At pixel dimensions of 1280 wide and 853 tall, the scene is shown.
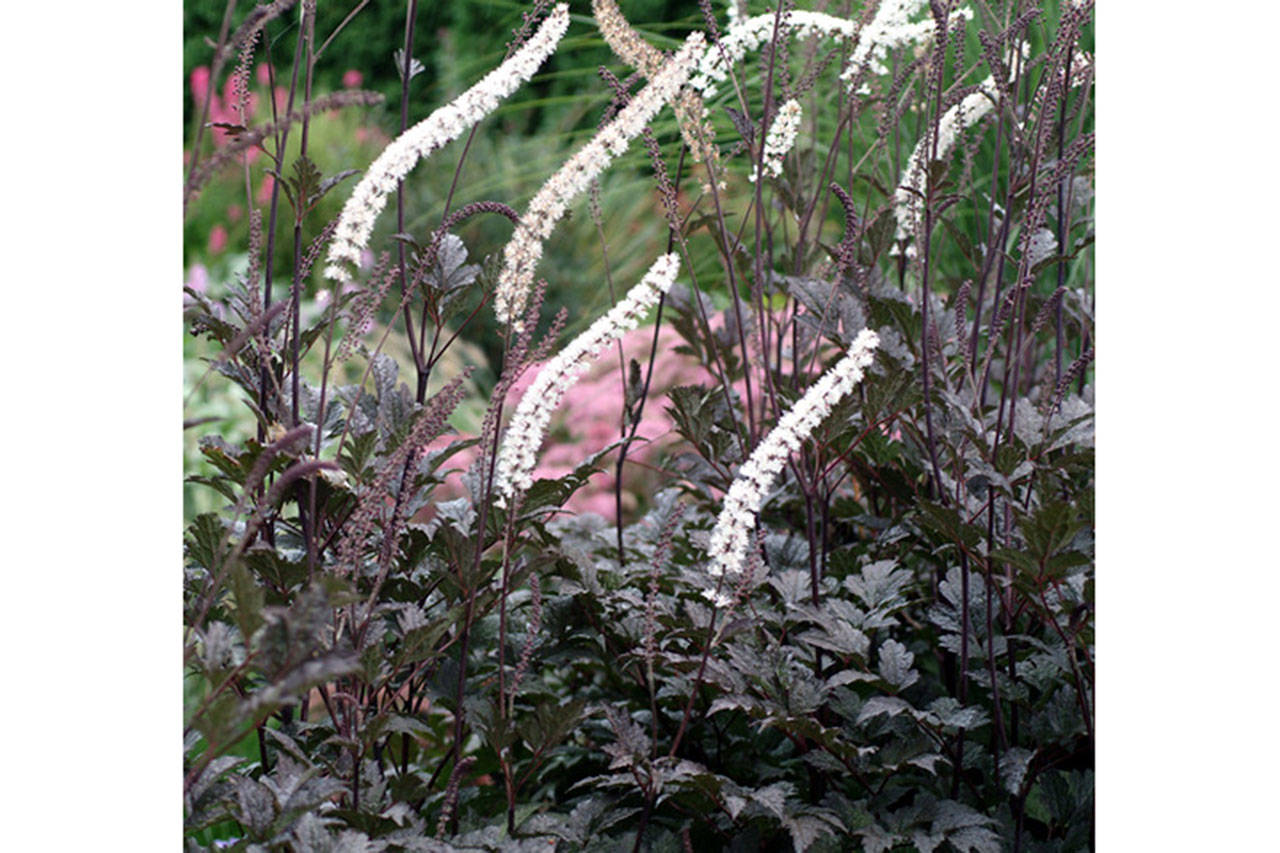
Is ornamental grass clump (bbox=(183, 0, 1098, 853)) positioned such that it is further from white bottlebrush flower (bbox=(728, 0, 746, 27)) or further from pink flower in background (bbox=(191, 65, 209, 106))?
pink flower in background (bbox=(191, 65, 209, 106))

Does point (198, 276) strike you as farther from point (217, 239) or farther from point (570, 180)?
point (570, 180)

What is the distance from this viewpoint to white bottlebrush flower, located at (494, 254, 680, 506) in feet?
3.10

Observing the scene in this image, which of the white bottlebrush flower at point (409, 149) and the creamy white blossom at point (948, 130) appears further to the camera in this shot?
the creamy white blossom at point (948, 130)

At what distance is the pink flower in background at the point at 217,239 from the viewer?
10.4ft

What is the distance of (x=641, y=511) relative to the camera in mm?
3186

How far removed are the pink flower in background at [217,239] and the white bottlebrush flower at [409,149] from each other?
2368 mm

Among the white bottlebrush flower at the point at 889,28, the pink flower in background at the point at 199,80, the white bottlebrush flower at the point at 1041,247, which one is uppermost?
the pink flower in background at the point at 199,80

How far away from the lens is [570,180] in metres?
0.97

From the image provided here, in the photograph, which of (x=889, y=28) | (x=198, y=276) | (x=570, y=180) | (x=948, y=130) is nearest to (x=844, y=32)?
(x=889, y=28)

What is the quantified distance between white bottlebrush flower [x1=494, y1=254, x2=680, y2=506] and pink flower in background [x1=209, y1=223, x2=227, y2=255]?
2455 millimetres

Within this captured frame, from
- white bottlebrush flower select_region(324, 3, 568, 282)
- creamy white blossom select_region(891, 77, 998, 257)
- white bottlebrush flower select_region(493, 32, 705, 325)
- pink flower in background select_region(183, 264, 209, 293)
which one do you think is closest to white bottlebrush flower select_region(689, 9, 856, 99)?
creamy white blossom select_region(891, 77, 998, 257)

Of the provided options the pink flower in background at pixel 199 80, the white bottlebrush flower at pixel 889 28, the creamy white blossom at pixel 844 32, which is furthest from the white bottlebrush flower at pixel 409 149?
the pink flower in background at pixel 199 80

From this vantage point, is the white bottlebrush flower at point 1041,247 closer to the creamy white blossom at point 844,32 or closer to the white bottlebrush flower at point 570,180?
the creamy white blossom at point 844,32
